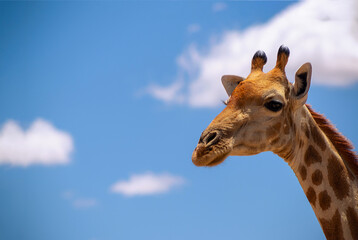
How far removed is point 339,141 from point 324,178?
1017 millimetres

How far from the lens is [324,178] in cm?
862

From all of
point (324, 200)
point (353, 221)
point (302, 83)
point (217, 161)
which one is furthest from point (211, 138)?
point (353, 221)

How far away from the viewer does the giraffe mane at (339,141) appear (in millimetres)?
8891

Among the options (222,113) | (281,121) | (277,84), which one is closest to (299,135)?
(281,121)

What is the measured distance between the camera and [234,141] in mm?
8289

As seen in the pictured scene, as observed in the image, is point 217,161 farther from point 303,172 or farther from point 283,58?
point 283,58

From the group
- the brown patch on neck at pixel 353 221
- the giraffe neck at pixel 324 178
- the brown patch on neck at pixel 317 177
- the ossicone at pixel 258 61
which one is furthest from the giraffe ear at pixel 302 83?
the brown patch on neck at pixel 353 221

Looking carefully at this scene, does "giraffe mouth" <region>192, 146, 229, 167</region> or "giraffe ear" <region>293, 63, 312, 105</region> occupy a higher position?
"giraffe ear" <region>293, 63, 312, 105</region>

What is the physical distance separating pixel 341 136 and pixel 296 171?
131 centimetres

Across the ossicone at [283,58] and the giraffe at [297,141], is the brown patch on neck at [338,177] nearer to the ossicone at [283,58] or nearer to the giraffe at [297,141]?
the giraffe at [297,141]

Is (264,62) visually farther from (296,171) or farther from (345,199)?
(345,199)

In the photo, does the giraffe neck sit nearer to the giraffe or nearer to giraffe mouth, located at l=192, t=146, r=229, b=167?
the giraffe

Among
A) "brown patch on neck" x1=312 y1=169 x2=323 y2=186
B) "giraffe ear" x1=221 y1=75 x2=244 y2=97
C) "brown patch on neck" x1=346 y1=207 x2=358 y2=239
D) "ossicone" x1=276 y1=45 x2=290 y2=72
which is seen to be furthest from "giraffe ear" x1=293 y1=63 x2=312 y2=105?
"brown patch on neck" x1=346 y1=207 x2=358 y2=239

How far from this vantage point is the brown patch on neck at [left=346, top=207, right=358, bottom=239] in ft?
26.7
